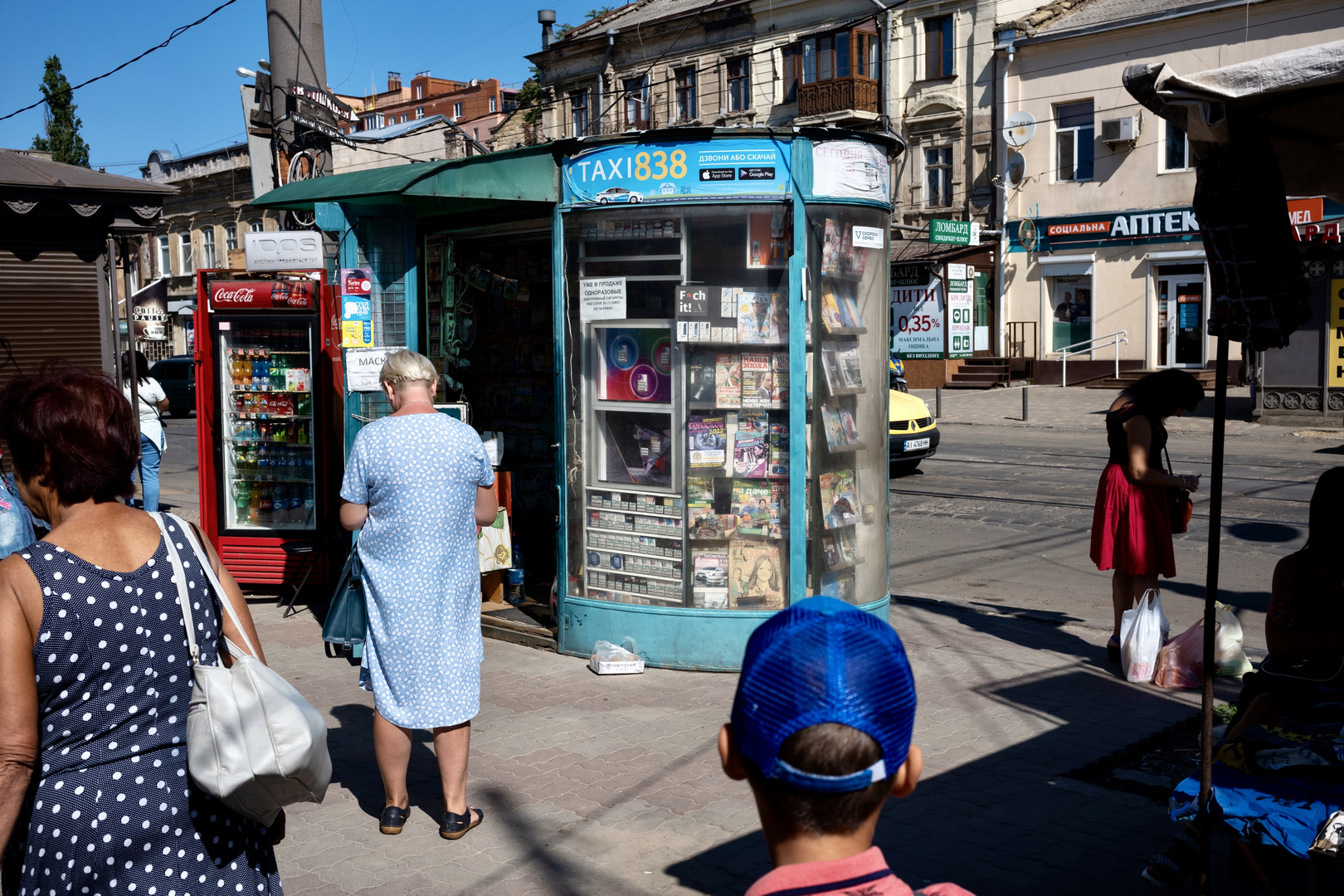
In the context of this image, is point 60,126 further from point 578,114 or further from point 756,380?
point 756,380

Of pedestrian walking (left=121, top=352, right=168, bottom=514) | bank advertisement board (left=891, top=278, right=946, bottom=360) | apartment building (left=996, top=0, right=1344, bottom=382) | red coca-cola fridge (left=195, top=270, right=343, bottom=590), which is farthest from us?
apartment building (left=996, top=0, right=1344, bottom=382)

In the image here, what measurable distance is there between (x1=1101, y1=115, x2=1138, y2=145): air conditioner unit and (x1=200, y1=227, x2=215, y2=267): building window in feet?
105

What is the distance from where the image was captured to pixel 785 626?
58.8 inches

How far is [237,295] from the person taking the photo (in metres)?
8.70

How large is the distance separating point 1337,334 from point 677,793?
1897 centimetres

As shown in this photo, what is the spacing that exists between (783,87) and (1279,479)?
24.6 meters

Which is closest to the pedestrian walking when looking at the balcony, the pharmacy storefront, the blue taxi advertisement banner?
the blue taxi advertisement banner

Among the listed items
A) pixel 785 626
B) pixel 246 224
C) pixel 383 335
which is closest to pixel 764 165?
pixel 383 335

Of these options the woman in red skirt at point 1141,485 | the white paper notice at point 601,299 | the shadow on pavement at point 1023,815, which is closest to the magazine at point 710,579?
the shadow on pavement at point 1023,815

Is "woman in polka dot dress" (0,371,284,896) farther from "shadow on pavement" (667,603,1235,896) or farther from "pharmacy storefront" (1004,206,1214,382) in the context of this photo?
"pharmacy storefront" (1004,206,1214,382)

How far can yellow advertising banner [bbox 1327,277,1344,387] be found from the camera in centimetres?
1880

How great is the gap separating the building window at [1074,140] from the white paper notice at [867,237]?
82.0ft

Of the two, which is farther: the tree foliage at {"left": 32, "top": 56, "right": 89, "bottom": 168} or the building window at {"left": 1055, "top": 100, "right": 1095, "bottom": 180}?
the tree foliage at {"left": 32, "top": 56, "right": 89, "bottom": 168}

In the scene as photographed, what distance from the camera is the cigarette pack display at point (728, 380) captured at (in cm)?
633
